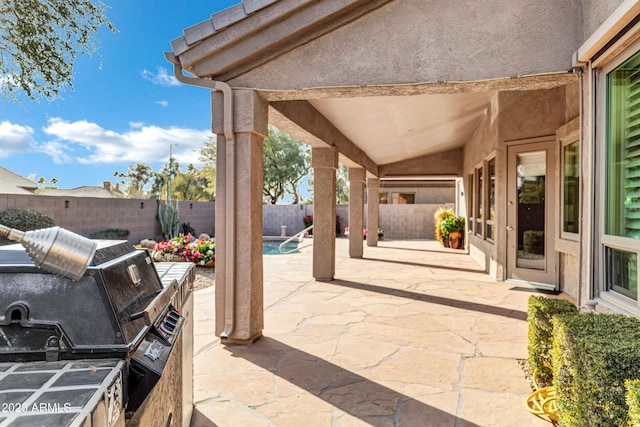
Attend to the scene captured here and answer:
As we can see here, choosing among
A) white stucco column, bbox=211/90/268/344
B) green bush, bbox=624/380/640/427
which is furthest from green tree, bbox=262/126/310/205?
green bush, bbox=624/380/640/427

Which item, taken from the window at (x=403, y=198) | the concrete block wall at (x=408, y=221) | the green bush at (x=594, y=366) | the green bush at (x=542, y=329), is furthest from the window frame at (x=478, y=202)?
the window at (x=403, y=198)

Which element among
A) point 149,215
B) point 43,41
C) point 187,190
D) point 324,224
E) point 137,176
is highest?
point 137,176

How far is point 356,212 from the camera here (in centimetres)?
1050

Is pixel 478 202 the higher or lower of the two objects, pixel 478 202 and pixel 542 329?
the higher

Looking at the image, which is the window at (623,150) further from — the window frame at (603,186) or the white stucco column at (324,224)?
the white stucco column at (324,224)

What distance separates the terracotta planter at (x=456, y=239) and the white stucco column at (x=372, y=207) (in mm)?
2510

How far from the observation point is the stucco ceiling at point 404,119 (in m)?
5.70

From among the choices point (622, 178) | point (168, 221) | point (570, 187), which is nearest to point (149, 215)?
point (168, 221)

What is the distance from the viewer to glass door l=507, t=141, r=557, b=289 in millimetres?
6266

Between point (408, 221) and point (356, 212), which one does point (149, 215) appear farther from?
point (408, 221)

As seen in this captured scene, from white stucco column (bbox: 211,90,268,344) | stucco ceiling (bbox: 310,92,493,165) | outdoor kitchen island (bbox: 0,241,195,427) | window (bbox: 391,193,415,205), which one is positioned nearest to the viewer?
outdoor kitchen island (bbox: 0,241,195,427)

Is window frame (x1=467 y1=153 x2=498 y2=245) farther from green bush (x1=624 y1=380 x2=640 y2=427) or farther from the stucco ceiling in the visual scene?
green bush (x1=624 y1=380 x2=640 y2=427)

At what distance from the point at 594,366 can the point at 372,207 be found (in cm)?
1116

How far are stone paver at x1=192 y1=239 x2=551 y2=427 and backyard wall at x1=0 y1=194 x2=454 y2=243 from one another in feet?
22.6
